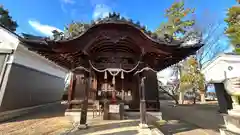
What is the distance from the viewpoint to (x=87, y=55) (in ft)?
20.1

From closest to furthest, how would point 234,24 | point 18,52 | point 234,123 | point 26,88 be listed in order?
point 234,123, point 18,52, point 26,88, point 234,24

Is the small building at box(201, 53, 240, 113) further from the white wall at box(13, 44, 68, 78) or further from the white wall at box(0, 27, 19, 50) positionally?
the white wall at box(0, 27, 19, 50)

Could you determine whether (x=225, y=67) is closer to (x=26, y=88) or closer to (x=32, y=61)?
(x=32, y=61)

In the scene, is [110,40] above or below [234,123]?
above

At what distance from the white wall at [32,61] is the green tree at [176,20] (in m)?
13.1

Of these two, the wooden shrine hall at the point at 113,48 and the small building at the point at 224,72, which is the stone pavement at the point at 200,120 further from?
the wooden shrine hall at the point at 113,48

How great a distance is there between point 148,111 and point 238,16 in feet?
40.2

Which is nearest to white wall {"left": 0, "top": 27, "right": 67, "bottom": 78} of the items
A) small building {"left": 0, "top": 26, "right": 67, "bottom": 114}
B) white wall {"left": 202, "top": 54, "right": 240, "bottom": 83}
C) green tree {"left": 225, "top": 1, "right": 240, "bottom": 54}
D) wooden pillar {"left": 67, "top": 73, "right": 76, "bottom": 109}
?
small building {"left": 0, "top": 26, "right": 67, "bottom": 114}

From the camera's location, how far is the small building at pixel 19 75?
769 cm

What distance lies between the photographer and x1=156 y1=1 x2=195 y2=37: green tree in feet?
56.5

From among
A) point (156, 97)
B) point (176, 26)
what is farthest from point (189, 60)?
point (156, 97)

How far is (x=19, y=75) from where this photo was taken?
8.55 metres

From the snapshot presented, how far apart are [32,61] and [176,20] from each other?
1635 centimetres

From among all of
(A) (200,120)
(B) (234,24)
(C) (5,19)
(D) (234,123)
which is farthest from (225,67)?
(C) (5,19)
